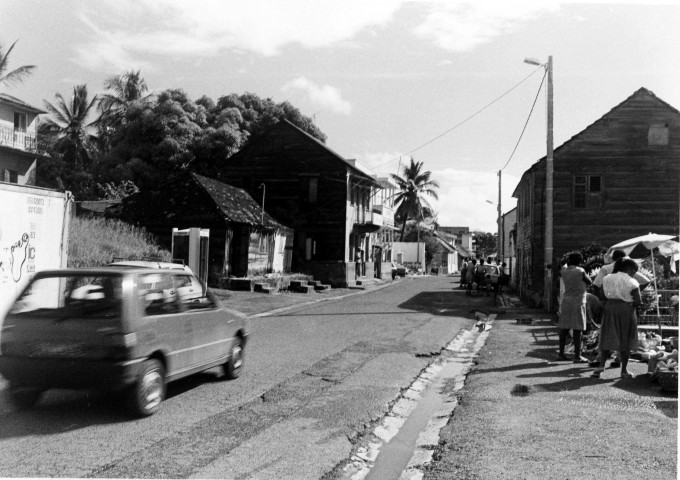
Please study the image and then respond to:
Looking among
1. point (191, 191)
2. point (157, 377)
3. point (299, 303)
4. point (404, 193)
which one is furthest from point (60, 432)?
point (404, 193)

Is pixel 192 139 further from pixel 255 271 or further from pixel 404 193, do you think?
pixel 404 193

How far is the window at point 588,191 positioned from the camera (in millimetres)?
26219

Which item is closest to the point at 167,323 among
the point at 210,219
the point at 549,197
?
the point at 549,197

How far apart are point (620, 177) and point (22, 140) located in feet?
91.0

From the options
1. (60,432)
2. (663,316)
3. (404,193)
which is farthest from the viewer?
(404,193)

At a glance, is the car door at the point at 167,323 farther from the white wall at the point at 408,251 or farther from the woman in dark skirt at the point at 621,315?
the white wall at the point at 408,251

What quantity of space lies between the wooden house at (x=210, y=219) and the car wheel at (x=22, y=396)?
19624 mm

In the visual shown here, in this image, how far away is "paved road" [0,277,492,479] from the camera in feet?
16.2

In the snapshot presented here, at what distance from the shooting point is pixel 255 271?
29.4 m

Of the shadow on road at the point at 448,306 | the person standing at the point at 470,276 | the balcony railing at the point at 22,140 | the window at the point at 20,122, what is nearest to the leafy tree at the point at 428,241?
the person standing at the point at 470,276

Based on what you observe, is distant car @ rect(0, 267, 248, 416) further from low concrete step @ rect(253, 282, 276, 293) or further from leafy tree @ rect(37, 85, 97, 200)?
leafy tree @ rect(37, 85, 97, 200)

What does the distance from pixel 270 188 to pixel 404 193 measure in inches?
1193

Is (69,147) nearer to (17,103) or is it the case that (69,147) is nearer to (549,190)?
(17,103)

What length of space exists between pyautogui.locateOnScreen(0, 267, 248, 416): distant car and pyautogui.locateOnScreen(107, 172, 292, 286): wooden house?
19.6m
